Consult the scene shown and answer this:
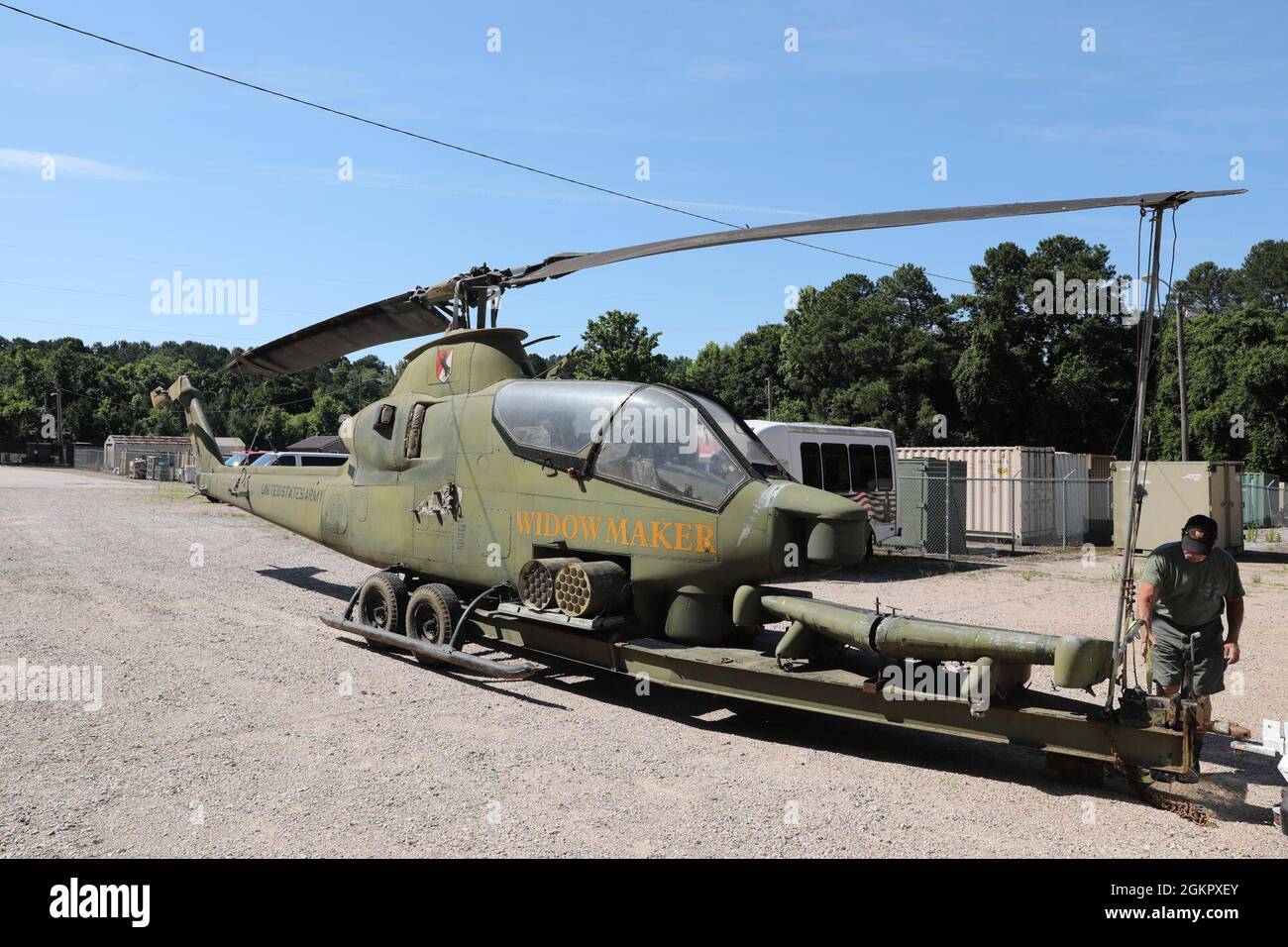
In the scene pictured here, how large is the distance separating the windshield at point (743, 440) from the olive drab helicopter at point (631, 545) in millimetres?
24

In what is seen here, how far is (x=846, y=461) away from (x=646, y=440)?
11453 mm

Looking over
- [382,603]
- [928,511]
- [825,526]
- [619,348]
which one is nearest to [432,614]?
[382,603]

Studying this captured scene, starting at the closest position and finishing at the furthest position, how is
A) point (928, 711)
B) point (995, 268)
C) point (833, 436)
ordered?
point (928, 711) < point (833, 436) < point (995, 268)

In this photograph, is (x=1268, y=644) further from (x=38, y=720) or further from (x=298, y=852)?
(x=38, y=720)

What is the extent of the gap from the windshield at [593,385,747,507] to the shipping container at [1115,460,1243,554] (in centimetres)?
1413

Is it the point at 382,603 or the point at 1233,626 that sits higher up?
the point at 1233,626

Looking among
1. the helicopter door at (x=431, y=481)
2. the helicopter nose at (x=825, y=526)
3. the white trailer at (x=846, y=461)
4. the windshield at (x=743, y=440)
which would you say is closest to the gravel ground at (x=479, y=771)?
the helicopter door at (x=431, y=481)

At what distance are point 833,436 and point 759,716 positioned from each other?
36.4 feet

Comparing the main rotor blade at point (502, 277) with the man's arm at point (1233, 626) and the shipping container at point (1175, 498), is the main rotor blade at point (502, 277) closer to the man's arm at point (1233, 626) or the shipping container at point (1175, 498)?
the man's arm at point (1233, 626)

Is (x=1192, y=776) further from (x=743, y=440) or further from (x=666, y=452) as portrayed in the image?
(x=666, y=452)

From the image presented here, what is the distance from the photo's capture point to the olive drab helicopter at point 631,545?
17.8 ft

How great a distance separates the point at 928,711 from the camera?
560 cm

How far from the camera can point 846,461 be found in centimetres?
1775
